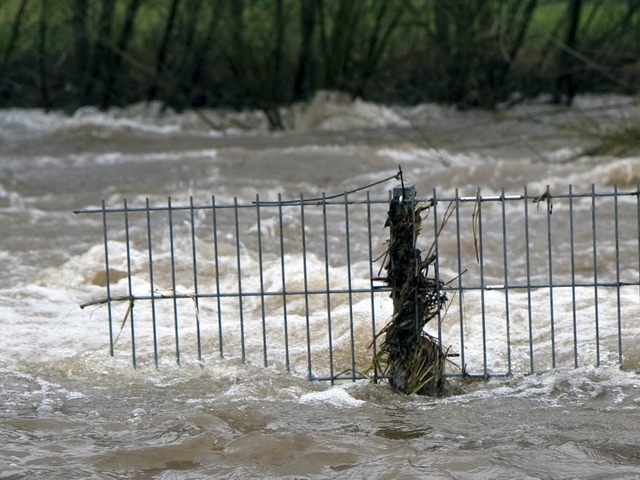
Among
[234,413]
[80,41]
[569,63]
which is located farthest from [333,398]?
[80,41]

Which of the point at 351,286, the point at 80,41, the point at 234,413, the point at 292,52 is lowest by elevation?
the point at 234,413

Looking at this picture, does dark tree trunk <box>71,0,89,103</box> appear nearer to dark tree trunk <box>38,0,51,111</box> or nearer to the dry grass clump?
dark tree trunk <box>38,0,51,111</box>

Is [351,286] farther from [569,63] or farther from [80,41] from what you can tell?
[80,41]

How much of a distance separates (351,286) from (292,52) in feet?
55.3

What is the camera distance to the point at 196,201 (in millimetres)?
14547

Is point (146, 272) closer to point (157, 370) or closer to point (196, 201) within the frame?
point (157, 370)

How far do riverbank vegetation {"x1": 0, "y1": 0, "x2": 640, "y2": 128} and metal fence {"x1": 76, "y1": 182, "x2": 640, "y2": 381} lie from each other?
929 centimetres

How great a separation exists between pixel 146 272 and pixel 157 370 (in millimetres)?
3308

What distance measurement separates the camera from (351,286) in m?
7.94

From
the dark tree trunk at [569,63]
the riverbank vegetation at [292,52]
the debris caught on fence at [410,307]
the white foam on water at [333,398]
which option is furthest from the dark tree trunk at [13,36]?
the debris caught on fence at [410,307]

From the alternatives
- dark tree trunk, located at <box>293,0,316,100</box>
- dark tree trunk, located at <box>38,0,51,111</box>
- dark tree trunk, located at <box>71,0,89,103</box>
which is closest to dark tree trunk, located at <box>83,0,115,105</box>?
dark tree trunk, located at <box>71,0,89,103</box>

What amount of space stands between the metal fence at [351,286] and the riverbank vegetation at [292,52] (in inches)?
366

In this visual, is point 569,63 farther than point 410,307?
Yes

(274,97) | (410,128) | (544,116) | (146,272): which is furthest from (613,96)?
(146,272)
